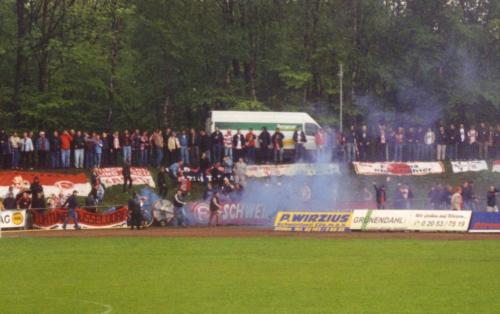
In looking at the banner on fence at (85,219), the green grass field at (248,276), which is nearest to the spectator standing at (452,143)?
the green grass field at (248,276)

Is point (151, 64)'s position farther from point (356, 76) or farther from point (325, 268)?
point (325, 268)

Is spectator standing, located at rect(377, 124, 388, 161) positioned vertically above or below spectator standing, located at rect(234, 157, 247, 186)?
above

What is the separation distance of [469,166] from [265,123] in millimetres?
12525

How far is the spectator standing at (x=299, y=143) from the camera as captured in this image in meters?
54.1

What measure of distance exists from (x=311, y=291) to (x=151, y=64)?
1721 inches

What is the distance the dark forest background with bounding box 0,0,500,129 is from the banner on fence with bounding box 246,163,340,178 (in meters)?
8.51

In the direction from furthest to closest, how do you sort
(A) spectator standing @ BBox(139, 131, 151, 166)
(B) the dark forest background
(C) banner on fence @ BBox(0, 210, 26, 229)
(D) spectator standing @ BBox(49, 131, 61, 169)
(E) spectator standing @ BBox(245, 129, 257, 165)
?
1. (B) the dark forest background
2. (E) spectator standing @ BBox(245, 129, 257, 165)
3. (A) spectator standing @ BBox(139, 131, 151, 166)
4. (D) spectator standing @ BBox(49, 131, 61, 169)
5. (C) banner on fence @ BBox(0, 210, 26, 229)

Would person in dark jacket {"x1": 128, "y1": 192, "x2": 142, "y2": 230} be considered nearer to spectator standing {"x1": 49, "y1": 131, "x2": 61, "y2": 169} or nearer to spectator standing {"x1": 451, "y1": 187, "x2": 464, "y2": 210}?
spectator standing {"x1": 49, "y1": 131, "x2": 61, "y2": 169}

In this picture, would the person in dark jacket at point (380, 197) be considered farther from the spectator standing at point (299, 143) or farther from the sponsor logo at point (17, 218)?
the sponsor logo at point (17, 218)

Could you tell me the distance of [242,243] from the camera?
122 feet

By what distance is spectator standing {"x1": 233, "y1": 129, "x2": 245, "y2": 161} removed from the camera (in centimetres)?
5257

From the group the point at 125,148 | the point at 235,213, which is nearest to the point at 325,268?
the point at 235,213

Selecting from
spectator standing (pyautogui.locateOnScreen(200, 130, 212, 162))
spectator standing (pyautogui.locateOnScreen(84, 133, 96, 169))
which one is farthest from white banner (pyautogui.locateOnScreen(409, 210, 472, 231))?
spectator standing (pyautogui.locateOnScreen(84, 133, 96, 169))

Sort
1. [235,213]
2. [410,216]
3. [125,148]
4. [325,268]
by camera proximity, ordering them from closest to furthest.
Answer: [325,268]
[410,216]
[235,213]
[125,148]
